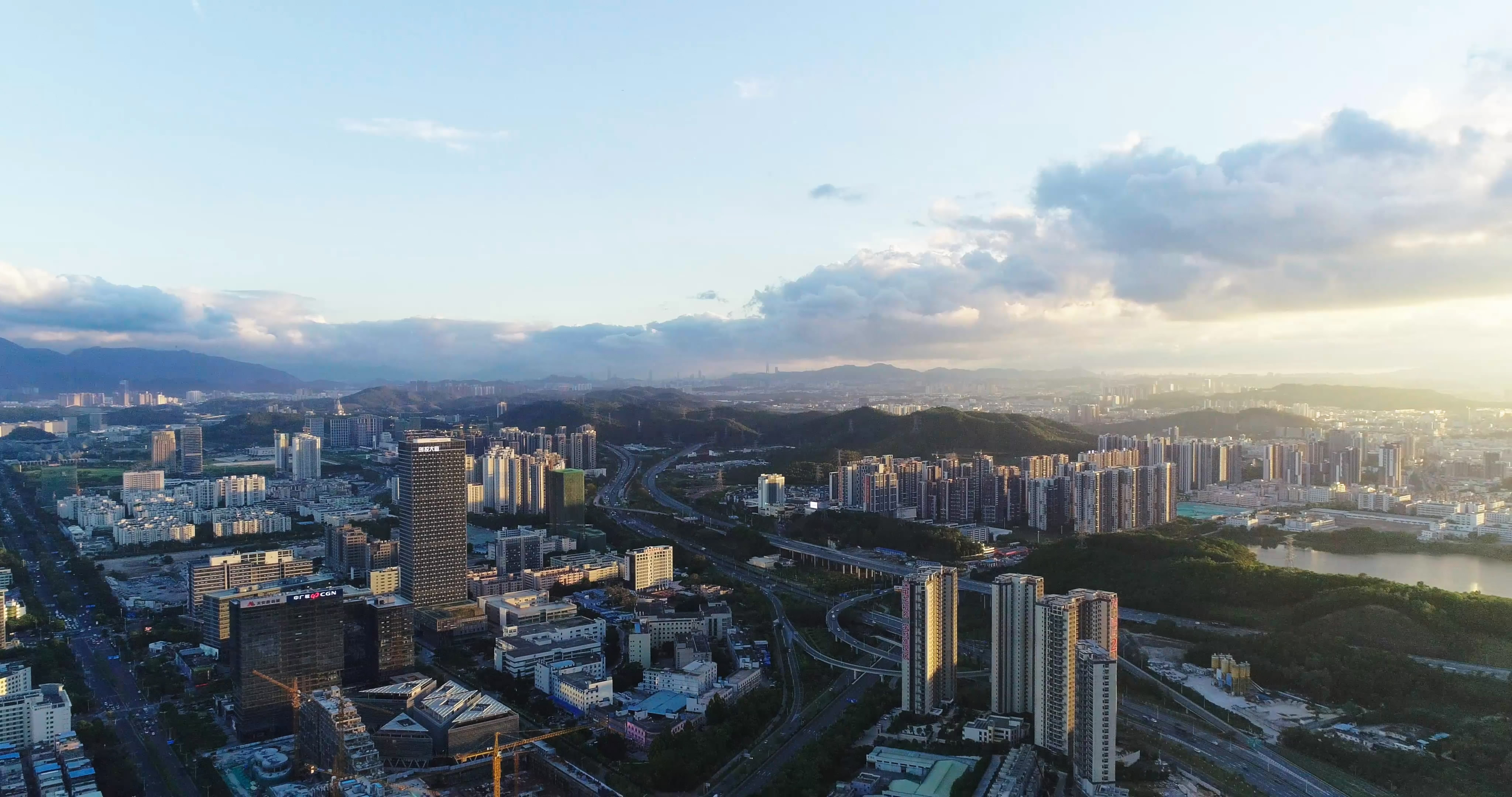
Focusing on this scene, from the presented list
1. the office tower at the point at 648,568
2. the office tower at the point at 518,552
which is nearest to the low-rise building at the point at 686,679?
the office tower at the point at 648,568

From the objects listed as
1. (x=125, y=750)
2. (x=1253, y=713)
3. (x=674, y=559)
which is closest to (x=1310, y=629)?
(x=1253, y=713)

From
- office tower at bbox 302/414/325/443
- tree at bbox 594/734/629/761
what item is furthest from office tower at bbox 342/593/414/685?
office tower at bbox 302/414/325/443

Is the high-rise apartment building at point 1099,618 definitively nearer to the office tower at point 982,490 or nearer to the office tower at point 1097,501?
the office tower at point 1097,501

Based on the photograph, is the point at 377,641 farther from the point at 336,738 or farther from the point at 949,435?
the point at 949,435

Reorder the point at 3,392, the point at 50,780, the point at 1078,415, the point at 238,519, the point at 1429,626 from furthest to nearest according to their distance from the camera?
the point at 3,392, the point at 1078,415, the point at 238,519, the point at 1429,626, the point at 50,780

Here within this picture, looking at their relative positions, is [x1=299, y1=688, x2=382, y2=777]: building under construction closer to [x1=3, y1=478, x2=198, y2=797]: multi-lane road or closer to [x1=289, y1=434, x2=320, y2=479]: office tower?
[x1=3, y1=478, x2=198, y2=797]: multi-lane road

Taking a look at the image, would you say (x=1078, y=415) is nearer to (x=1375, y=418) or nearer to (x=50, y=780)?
(x=1375, y=418)

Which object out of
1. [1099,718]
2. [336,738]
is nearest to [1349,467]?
[1099,718]
